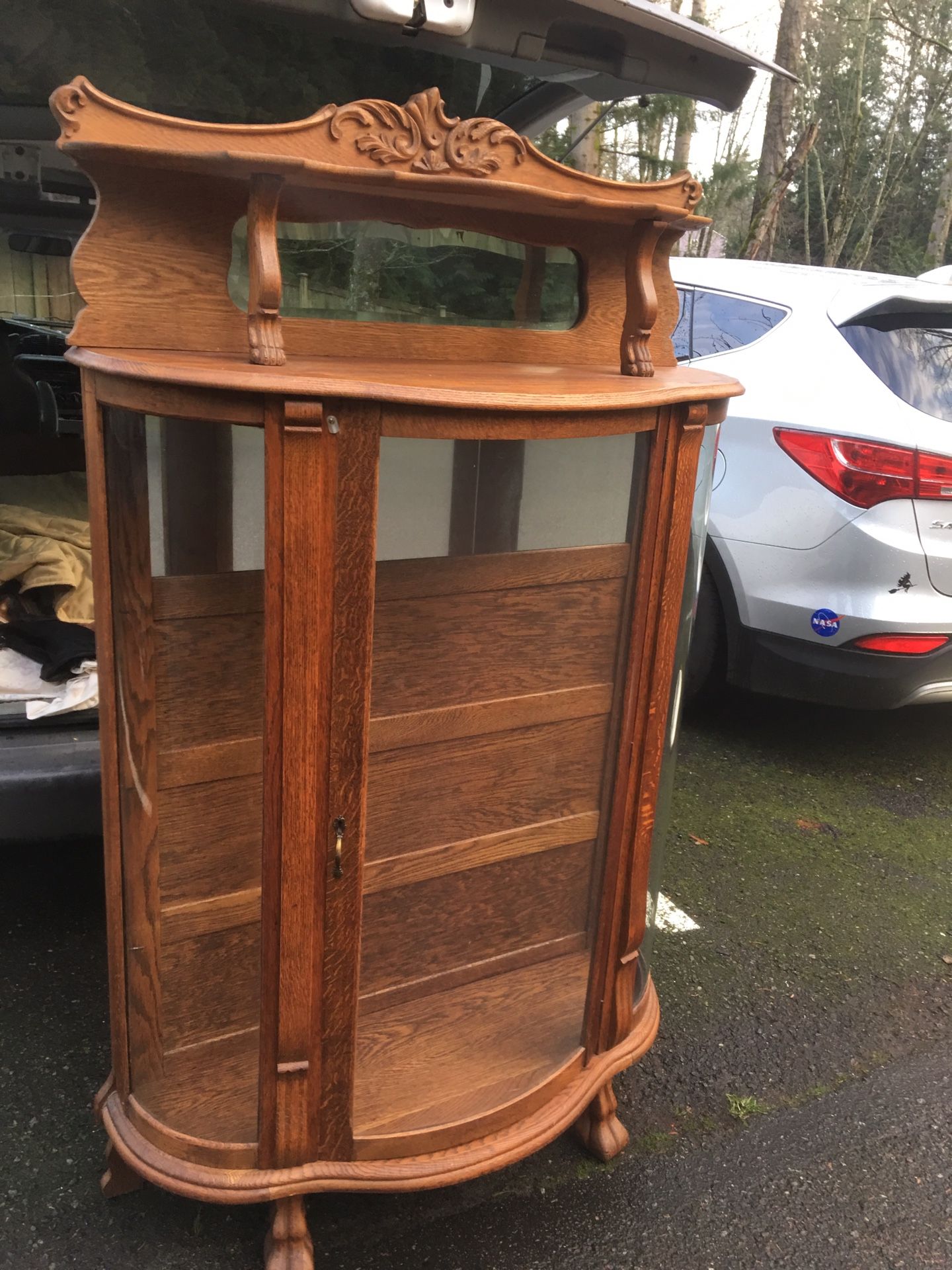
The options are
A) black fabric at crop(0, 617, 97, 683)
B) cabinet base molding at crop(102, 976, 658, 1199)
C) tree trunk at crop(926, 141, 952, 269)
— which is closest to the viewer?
cabinet base molding at crop(102, 976, 658, 1199)

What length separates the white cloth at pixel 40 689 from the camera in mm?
2305

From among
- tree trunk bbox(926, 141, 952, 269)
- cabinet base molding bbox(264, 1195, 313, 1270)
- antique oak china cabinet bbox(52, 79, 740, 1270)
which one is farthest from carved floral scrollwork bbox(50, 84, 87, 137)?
tree trunk bbox(926, 141, 952, 269)

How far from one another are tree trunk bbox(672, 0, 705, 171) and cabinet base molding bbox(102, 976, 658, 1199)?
9.72 metres

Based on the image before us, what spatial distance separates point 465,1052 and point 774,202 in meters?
8.97

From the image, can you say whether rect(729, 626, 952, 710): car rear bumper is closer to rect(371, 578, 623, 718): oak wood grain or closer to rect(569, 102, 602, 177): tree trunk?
rect(371, 578, 623, 718): oak wood grain

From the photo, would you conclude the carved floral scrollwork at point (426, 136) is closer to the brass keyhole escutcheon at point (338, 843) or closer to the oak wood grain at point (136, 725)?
the oak wood grain at point (136, 725)

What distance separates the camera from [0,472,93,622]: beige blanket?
9.07ft

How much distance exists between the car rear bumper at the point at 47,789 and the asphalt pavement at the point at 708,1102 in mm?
425

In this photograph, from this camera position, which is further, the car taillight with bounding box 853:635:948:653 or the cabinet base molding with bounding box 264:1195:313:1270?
the car taillight with bounding box 853:635:948:653

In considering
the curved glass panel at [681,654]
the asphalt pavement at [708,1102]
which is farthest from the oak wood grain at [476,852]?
the asphalt pavement at [708,1102]

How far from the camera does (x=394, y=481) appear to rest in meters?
1.72

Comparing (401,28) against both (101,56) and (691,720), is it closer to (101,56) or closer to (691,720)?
(101,56)

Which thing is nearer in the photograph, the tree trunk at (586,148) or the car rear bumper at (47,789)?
the car rear bumper at (47,789)

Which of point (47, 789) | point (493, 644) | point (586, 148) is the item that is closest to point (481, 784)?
point (493, 644)
